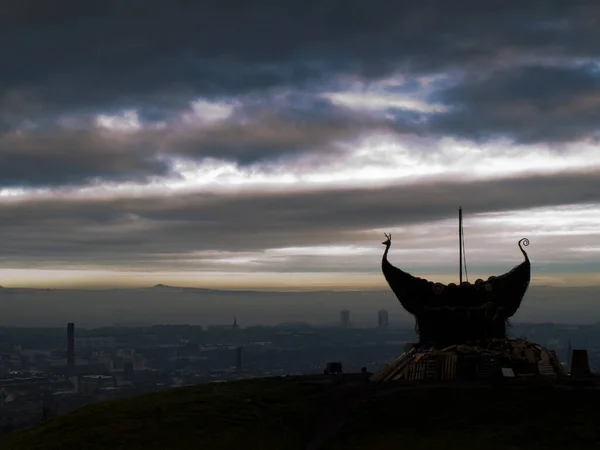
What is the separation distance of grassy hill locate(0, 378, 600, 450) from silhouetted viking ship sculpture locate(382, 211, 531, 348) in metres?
13.0

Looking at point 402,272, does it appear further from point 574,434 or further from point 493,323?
point 574,434

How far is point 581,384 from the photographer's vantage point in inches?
2178

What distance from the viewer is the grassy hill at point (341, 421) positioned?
47844 mm

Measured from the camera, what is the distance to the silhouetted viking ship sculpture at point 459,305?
6838cm

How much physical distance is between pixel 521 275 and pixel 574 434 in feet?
81.6

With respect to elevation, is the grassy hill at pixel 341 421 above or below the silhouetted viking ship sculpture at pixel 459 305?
below

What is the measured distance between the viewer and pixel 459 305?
68.7 m

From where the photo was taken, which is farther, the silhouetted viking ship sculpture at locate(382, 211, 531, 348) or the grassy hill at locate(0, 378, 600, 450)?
the silhouetted viking ship sculpture at locate(382, 211, 531, 348)

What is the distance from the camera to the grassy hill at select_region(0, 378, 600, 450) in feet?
157

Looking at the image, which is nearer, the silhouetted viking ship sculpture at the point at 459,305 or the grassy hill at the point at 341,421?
the grassy hill at the point at 341,421

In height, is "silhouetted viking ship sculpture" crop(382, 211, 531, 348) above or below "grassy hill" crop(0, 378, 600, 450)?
above

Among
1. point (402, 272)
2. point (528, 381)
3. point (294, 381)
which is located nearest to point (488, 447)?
point (528, 381)

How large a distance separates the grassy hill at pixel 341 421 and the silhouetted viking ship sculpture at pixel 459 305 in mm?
12956

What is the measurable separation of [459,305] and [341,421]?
20609mm
